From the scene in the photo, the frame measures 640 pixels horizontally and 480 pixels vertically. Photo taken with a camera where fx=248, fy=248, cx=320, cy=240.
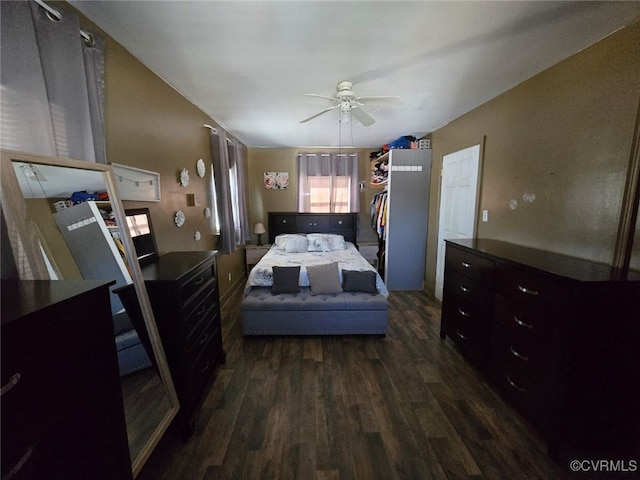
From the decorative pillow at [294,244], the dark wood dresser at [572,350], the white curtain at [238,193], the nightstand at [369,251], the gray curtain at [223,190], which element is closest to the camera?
the dark wood dresser at [572,350]

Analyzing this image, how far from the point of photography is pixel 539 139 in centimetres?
200

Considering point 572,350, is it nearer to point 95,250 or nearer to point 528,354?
point 528,354

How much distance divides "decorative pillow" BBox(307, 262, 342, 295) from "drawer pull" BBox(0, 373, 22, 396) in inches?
84.6

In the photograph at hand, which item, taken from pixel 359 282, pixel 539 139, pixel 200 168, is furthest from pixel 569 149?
pixel 200 168

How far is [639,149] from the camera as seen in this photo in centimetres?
142

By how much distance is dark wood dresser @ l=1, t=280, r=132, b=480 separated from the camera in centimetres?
62

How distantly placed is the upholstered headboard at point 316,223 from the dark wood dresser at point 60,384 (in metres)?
3.88

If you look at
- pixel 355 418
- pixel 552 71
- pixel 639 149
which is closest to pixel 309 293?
pixel 355 418

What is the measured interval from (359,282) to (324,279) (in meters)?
0.38

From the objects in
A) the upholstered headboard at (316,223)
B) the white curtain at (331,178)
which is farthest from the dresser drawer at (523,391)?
the white curtain at (331,178)

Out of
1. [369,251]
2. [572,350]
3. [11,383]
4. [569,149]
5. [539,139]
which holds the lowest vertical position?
[369,251]

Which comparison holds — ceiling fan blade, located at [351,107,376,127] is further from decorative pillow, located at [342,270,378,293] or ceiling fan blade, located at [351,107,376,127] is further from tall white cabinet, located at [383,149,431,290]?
decorative pillow, located at [342,270,378,293]

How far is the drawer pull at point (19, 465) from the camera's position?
596 millimetres

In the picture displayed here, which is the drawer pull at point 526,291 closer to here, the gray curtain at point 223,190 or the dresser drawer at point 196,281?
the dresser drawer at point 196,281
